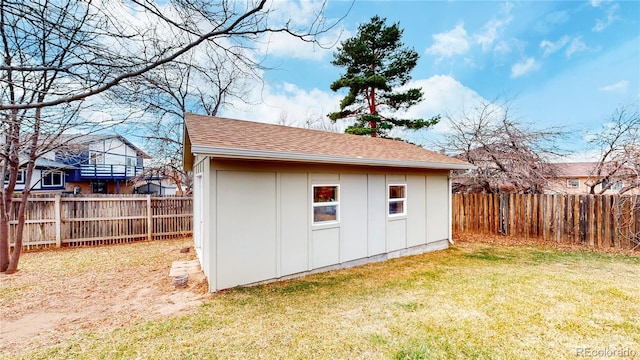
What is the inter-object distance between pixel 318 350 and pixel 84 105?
14.6 ft

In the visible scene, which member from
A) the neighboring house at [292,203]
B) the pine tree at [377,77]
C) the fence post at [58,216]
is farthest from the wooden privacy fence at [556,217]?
the fence post at [58,216]

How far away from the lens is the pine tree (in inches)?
490

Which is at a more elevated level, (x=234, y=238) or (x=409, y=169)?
(x=409, y=169)

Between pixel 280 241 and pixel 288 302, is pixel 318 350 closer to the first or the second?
pixel 288 302

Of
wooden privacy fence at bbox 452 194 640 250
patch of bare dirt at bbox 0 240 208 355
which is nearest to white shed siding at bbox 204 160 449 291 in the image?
patch of bare dirt at bbox 0 240 208 355

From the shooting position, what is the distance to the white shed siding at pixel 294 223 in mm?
4895

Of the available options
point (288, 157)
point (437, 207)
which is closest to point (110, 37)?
point (288, 157)

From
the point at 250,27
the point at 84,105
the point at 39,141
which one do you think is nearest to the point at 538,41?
the point at 250,27

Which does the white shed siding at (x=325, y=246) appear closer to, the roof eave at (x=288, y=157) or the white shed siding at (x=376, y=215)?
the white shed siding at (x=376, y=215)

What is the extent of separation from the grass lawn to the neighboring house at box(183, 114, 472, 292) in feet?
1.67

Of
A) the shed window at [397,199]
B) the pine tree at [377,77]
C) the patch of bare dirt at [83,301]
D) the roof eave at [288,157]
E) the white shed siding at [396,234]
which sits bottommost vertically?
the patch of bare dirt at [83,301]

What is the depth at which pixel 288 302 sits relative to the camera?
3.95 meters

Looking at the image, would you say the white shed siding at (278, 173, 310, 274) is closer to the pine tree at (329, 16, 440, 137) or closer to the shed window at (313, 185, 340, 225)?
the shed window at (313, 185, 340, 225)

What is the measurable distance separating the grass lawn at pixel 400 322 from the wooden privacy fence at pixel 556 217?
106 inches
